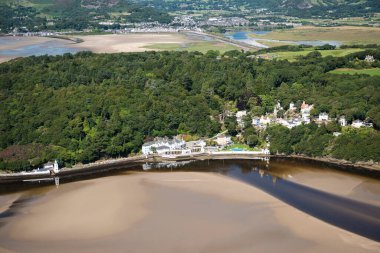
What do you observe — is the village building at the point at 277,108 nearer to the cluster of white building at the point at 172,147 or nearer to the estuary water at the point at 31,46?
the cluster of white building at the point at 172,147

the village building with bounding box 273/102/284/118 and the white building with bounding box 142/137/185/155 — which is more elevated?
the village building with bounding box 273/102/284/118

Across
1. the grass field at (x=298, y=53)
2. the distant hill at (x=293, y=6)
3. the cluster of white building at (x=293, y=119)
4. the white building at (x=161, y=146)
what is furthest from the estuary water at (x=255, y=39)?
the white building at (x=161, y=146)

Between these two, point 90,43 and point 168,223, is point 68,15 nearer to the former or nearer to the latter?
point 90,43

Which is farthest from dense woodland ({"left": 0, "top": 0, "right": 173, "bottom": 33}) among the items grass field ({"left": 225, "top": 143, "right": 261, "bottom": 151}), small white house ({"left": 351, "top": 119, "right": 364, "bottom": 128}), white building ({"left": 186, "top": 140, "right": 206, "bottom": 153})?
small white house ({"left": 351, "top": 119, "right": 364, "bottom": 128})

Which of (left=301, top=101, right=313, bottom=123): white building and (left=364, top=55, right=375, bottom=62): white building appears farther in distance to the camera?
(left=364, top=55, right=375, bottom=62): white building

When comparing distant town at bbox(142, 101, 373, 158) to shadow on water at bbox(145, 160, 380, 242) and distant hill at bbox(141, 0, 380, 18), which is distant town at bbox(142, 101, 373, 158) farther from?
distant hill at bbox(141, 0, 380, 18)

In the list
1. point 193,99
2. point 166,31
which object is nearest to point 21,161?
point 193,99

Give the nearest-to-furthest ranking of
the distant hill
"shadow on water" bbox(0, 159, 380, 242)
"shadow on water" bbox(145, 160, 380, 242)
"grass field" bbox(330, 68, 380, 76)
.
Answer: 1. "shadow on water" bbox(145, 160, 380, 242)
2. "shadow on water" bbox(0, 159, 380, 242)
3. "grass field" bbox(330, 68, 380, 76)
4. the distant hill
